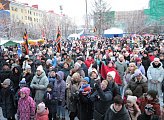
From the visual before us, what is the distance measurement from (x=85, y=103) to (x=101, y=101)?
0.66 metres

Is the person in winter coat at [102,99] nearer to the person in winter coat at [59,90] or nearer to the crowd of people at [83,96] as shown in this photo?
the crowd of people at [83,96]

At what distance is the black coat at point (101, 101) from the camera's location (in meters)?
5.00

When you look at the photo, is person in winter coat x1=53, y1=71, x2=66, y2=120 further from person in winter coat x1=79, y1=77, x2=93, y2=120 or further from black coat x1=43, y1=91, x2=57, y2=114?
person in winter coat x1=79, y1=77, x2=93, y2=120

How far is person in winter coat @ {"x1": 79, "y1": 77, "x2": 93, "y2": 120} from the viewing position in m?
5.55

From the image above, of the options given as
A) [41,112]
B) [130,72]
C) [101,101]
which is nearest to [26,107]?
[41,112]

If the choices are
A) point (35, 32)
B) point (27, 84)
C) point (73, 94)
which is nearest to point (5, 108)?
point (27, 84)

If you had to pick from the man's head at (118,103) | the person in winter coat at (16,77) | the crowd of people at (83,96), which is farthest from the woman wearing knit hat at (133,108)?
the person in winter coat at (16,77)

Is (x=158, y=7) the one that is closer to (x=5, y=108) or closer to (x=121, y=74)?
(x=121, y=74)

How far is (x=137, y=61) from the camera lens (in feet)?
28.5

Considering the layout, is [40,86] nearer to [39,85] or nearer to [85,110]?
[39,85]

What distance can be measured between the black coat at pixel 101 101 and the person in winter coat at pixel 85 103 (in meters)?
0.35

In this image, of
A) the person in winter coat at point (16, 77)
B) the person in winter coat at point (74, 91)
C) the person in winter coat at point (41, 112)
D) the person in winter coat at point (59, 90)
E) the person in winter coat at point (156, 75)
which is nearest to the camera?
the person in winter coat at point (41, 112)

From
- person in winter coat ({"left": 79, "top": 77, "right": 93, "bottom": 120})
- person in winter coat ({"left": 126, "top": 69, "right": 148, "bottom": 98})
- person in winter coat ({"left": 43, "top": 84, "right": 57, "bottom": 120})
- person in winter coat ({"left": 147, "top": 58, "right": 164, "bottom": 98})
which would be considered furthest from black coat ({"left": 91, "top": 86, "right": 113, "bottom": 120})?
person in winter coat ({"left": 147, "top": 58, "right": 164, "bottom": 98})

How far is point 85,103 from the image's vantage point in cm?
570
